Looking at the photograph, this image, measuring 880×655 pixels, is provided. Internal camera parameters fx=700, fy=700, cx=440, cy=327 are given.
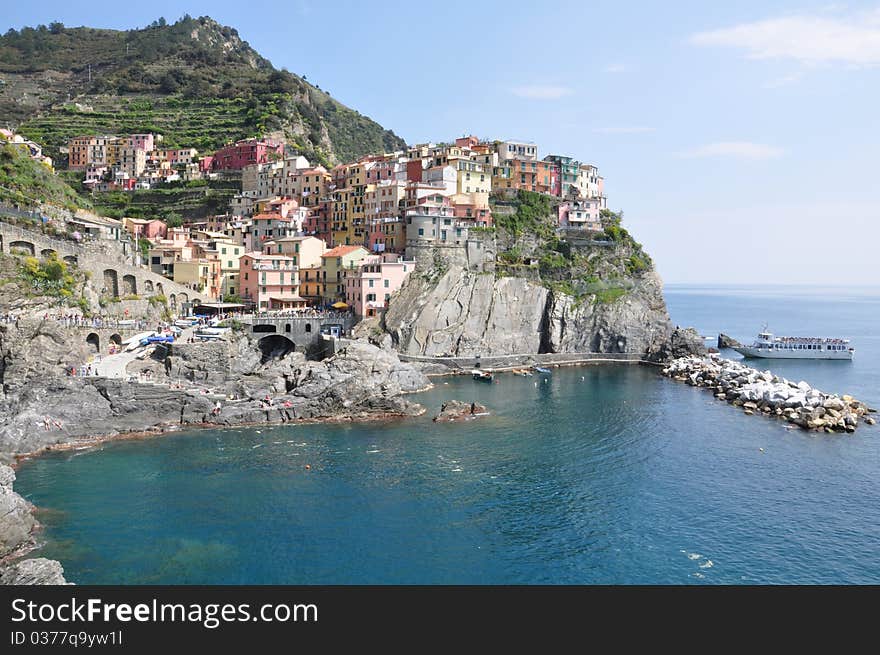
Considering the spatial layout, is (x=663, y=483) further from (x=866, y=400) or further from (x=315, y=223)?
(x=315, y=223)

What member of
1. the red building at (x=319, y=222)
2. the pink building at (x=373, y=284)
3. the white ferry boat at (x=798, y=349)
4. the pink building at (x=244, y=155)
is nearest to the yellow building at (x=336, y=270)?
the pink building at (x=373, y=284)

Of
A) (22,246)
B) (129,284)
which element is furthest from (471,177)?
(22,246)

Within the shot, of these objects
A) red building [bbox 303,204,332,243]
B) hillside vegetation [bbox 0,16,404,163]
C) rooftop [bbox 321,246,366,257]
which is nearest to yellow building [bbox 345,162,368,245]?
red building [bbox 303,204,332,243]

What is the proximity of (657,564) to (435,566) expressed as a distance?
868 cm

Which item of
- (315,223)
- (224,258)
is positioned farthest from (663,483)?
(315,223)

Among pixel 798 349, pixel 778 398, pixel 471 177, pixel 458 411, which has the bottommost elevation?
pixel 458 411

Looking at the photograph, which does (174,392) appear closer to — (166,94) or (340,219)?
(340,219)

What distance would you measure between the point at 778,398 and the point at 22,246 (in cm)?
5850

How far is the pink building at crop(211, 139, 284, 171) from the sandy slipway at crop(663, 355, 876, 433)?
197ft

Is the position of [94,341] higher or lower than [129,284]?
lower

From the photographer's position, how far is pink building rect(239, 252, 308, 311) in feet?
223

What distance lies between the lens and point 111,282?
189 ft

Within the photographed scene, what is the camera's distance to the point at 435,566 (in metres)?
26.7
